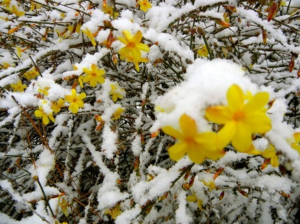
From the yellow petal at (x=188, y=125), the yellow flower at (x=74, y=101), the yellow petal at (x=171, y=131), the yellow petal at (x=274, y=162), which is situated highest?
the yellow petal at (x=188, y=125)

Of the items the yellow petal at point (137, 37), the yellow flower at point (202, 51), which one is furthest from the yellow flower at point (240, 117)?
the yellow flower at point (202, 51)

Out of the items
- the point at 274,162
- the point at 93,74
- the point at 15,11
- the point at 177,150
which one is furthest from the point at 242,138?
the point at 15,11

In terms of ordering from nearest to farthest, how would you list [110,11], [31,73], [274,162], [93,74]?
[274,162] < [93,74] < [110,11] < [31,73]

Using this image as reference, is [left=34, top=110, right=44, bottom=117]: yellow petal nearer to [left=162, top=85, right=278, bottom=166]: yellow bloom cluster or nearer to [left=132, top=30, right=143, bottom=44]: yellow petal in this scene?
[left=132, top=30, right=143, bottom=44]: yellow petal

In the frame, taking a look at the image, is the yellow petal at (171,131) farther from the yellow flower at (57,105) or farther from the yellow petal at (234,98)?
the yellow flower at (57,105)

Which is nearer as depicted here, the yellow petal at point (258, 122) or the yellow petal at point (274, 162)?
the yellow petal at point (258, 122)

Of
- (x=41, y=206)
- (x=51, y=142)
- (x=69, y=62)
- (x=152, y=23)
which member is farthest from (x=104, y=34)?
(x=41, y=206)

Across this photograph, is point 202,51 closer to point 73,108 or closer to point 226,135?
point 73,108
